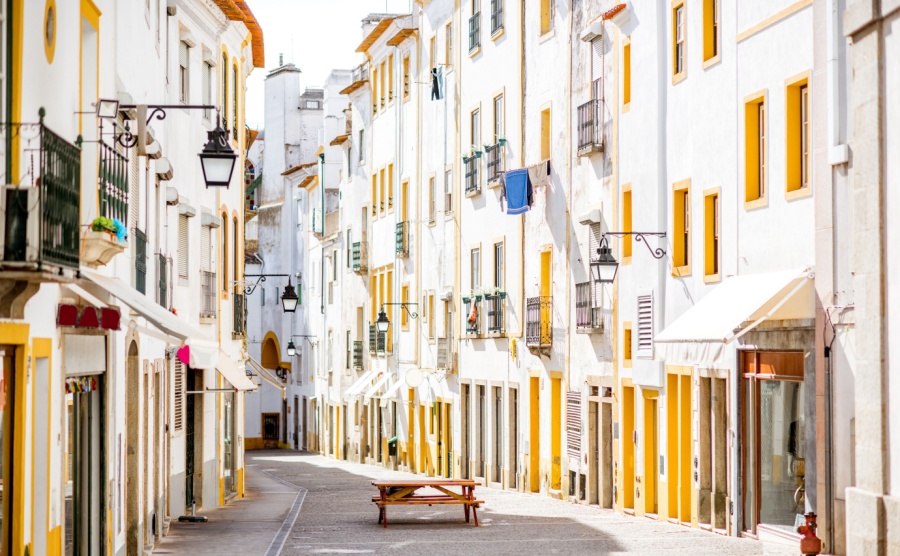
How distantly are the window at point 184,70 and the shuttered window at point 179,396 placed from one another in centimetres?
486

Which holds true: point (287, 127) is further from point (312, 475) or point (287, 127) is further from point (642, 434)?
point (642, 434)

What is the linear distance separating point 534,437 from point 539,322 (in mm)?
2768

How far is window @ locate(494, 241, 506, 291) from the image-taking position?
3731 centimetres

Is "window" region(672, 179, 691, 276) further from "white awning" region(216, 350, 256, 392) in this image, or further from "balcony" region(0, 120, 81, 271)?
"balcony" region(0, 120, 81, 271)

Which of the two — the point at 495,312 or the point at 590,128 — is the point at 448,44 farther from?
the point at 590,128

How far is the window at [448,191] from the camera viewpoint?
42156mm

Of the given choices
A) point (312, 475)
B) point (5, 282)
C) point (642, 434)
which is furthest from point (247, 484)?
point (5, 282)

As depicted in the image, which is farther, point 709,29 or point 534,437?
point 534,437

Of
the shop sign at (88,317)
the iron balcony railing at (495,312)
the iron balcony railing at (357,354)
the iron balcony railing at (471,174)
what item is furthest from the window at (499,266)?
the shop sign at (88,317)

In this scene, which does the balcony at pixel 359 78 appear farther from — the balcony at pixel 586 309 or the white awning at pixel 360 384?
the balcony at pixel 586 309

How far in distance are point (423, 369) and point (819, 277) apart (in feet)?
88.8

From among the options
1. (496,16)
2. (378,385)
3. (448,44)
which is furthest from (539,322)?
(378,385)

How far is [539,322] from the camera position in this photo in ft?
109

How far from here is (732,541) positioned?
2139 cm
